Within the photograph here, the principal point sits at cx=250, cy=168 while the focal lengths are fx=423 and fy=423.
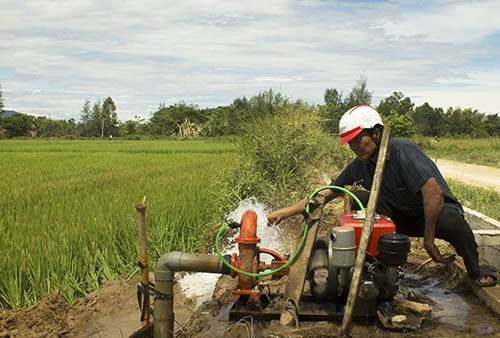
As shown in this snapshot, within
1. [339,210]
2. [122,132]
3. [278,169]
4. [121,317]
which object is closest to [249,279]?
[121,317]

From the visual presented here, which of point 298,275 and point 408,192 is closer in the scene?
point 298,275

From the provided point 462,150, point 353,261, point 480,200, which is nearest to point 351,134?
point 353,261

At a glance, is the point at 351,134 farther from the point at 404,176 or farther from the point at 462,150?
the point at 462,150

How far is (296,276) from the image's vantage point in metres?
2.49

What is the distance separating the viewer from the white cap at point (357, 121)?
272cm

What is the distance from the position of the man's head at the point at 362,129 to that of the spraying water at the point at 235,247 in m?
1.60

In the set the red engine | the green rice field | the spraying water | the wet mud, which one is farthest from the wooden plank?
the green rice field

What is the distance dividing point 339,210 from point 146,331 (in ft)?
12.2

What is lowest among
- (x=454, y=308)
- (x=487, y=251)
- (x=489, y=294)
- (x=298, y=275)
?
(x=454, y=308)

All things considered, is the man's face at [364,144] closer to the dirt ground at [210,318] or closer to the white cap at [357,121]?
the white cap at [357,121]

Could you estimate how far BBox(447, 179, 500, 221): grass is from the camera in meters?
5.43

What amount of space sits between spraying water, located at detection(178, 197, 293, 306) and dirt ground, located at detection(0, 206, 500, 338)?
107 millimetres

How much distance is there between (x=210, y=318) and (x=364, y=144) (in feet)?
4.93

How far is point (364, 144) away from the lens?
9.20 ft
